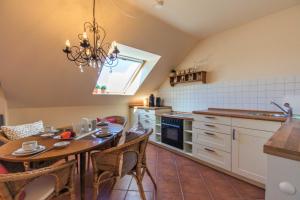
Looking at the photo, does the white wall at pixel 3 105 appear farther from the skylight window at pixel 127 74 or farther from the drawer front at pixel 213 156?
the drawer front at pixel 213 156

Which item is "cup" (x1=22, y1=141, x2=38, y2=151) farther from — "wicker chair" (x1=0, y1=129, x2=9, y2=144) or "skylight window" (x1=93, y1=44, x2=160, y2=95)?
"skylight window" (x1=93, y1=44, x2=160, y2=95)

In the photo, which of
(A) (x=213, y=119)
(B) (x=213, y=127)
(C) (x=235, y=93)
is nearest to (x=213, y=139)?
(B) (x=213, y=127)

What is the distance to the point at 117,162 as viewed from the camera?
1.37 metres

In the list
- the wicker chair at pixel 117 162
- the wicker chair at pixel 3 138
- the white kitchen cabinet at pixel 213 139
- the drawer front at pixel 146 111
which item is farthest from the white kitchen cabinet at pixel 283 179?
the drawer front at pixel 146 111

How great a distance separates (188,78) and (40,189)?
115 inches

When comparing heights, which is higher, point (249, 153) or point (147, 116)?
point (147, 116)

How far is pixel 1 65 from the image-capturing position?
1973mm

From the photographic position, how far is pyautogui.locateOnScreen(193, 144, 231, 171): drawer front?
2178 millimetres

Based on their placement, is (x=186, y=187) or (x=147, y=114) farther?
(x=147, y=114)

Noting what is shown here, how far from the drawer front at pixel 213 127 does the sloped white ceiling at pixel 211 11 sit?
1624 millimetres

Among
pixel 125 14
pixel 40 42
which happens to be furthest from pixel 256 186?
pixel 40 42

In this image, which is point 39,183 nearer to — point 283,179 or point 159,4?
point 283,179

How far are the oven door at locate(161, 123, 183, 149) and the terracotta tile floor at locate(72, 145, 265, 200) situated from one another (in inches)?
20.8

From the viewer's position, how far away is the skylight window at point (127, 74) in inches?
128
